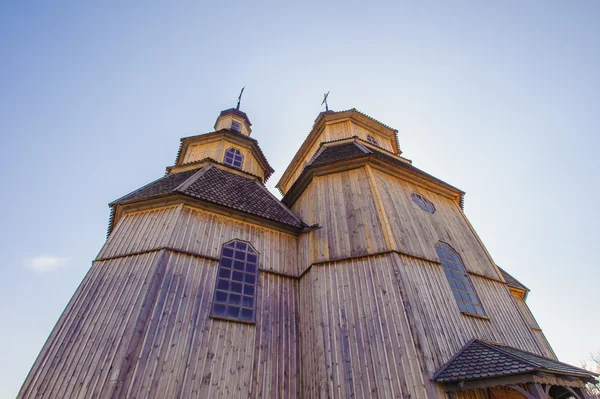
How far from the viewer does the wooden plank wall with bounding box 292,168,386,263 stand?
343 inches

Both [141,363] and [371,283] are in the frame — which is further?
[371,283]

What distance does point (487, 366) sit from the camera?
597cm

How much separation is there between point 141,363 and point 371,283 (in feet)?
18.2

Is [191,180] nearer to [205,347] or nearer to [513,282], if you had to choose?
[205,347]

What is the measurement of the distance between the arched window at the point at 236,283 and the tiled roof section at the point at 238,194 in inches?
54.7

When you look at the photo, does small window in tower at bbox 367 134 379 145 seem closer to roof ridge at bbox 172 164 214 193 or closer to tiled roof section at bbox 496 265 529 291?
roof ridge at bbox 172 164 214 193

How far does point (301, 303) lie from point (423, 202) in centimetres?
577

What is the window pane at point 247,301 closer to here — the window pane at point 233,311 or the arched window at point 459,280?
the window pane at point 233,311

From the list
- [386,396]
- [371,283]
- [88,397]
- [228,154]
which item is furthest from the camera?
[228,154]

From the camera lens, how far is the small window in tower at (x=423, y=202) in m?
10.6

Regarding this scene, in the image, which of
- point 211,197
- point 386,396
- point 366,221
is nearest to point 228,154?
point 211,197

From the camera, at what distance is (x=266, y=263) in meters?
9.21

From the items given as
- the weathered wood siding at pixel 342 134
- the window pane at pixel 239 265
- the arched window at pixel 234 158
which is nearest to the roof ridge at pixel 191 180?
the arched window at pixel 234 158

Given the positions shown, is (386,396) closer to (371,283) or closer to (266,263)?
(371,283)
